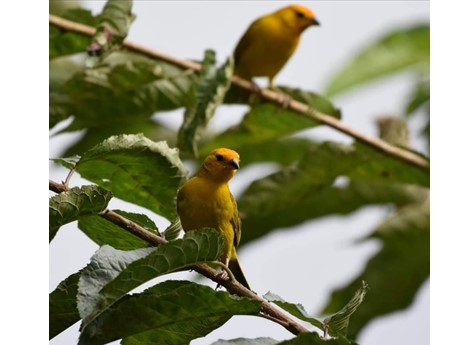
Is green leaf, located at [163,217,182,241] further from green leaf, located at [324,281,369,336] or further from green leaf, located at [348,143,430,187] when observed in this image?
green leaf, located at [348,143,430,187]

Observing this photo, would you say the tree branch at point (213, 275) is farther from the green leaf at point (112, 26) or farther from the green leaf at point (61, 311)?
the green leaf at point (112, 26)

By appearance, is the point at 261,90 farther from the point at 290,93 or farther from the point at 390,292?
the point at 390,292

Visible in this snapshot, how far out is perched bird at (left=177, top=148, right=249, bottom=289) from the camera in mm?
1631

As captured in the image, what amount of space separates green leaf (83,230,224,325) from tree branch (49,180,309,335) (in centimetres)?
4

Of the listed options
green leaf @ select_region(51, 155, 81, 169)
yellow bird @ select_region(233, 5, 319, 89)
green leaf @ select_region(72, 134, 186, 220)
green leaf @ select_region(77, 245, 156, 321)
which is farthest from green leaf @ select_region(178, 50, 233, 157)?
yellow bird @ select_region(233, 5, 319, 89)

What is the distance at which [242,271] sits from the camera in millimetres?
1747

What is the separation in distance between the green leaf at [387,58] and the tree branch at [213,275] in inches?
28.7

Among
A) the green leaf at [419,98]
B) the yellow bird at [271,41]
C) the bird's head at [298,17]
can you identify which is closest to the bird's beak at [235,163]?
the green leaf at [419,98]

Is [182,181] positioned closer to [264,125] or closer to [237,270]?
[237,270]

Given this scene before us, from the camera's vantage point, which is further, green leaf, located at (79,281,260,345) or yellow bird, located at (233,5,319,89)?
yellow bird, located at (233,5,319,89)

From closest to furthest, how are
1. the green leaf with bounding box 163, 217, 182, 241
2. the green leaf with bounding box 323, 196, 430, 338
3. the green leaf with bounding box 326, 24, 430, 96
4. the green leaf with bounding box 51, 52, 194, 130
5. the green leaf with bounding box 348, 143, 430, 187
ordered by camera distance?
1. the green leaf with bounding box 163, 217, 182, 241
2. the green leaf with bounding box 326, 24, 430, 96
3. the green leaf with bounding box 51, 52, 194, 130
4. the green leaf with bounding box 348, 143, 430, 187
5. the green leaf with bounding box 323, 196, 430, 338

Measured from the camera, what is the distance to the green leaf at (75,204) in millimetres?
1143
